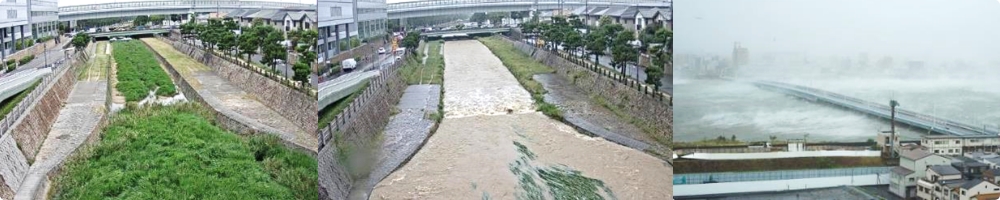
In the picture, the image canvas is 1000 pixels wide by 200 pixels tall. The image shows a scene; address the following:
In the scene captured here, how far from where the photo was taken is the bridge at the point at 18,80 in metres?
4.54

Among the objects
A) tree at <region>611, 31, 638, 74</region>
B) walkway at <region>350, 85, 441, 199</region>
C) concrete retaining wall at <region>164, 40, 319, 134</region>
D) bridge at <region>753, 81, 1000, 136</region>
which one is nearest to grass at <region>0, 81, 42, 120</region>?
concrete retaining wall at <region>164, 40, 319, 134</region>

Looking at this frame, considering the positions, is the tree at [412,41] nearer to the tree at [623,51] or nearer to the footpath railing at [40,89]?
the tree at [623,51]

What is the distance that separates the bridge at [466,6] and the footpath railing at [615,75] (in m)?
0.13

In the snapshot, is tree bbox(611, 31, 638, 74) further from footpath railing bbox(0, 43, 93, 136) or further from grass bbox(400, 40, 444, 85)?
footpath railing bbox(0, 43, 93, 136)

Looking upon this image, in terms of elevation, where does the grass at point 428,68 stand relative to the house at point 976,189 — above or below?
above

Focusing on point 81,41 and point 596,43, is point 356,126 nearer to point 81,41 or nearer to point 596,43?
point 596,43

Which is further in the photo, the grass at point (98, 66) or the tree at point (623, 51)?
the grass at point (98, 66)

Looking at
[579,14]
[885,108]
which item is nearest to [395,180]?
[579,14]

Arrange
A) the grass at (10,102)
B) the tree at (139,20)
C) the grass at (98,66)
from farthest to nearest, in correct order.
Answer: the tree at (139,20) → the grass at (98,66) → the grass at (10,102)

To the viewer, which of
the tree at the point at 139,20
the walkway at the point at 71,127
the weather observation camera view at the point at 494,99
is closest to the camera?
the weather observation camera view at the point at 494,99

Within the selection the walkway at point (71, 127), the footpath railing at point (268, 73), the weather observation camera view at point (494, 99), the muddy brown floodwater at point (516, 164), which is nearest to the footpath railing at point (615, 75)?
the weather observation camera view at point (494, 99)

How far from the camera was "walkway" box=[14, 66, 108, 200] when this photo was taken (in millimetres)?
4781

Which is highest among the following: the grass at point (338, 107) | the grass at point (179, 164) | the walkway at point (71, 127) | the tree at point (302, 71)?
the tree at point (302, 71)

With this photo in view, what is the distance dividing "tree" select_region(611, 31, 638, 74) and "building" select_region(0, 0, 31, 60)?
10.7 feet
